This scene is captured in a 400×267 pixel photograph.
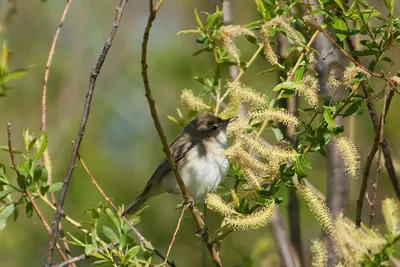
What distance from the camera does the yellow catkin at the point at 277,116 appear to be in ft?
8.05

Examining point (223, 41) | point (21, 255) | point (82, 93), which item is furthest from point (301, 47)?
point (82, 93)

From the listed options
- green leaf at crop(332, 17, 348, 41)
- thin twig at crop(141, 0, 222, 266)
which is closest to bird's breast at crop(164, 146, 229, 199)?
thin twig at crop(141, 0, 222, 266)

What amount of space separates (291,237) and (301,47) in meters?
1.14

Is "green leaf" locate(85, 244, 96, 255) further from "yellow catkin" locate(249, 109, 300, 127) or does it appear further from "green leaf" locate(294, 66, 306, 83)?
"green leaf" locate(294, 66, 306, 83)

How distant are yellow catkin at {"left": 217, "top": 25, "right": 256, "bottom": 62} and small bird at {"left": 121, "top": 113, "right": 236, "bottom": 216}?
3.56 feet

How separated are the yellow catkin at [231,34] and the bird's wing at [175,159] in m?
1.45

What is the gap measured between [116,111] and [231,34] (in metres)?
3.43

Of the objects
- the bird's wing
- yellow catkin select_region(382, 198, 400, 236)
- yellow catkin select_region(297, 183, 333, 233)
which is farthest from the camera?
the bird's wing

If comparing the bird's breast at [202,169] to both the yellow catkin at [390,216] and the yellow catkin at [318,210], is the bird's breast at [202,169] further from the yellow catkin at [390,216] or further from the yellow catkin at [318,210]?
the yellow catkin at [390,216]

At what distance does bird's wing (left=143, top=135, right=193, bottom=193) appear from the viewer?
4473 mm

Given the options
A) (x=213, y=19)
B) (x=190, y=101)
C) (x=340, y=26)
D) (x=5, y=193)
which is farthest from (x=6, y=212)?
(x=340, y=26)

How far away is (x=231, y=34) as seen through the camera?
304 centimetres

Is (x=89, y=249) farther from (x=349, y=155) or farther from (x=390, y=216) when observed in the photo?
(x=390, y=216)

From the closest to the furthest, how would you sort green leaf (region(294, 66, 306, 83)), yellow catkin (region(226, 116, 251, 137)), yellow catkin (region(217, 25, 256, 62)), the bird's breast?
1. green leaf (region(294, 66, 306, 83))
2. yellow catkin (region(226, 116, 251, 137))
3. yellow catkin (region(217, 25, 256, 62))
4. the bird's breast
